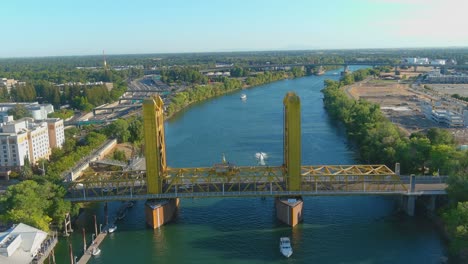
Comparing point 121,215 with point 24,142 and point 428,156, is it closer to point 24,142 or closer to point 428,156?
point 24,142

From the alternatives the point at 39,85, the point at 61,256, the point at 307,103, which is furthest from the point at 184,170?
the point at 39,85

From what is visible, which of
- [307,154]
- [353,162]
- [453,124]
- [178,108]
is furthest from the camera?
[178,108]

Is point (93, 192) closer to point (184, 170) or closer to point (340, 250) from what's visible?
point (184, 170)

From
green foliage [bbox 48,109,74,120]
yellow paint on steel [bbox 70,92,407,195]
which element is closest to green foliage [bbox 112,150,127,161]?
yellow paint on steel [bbox 70,92,407,195]

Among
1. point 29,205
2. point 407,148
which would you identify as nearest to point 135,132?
point 29,205

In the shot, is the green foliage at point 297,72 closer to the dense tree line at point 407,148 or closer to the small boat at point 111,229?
the dense tree line at point 407,148

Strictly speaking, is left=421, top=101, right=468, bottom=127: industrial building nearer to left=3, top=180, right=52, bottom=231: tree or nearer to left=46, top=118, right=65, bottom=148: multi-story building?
left=46, top=118, right=65, bottom=148: multi-story building

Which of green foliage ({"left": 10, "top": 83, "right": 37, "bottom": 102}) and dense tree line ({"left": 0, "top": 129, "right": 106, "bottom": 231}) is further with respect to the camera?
green foliage ({"left": 10, "top": 83, "right": 37, "bottom": 102})
